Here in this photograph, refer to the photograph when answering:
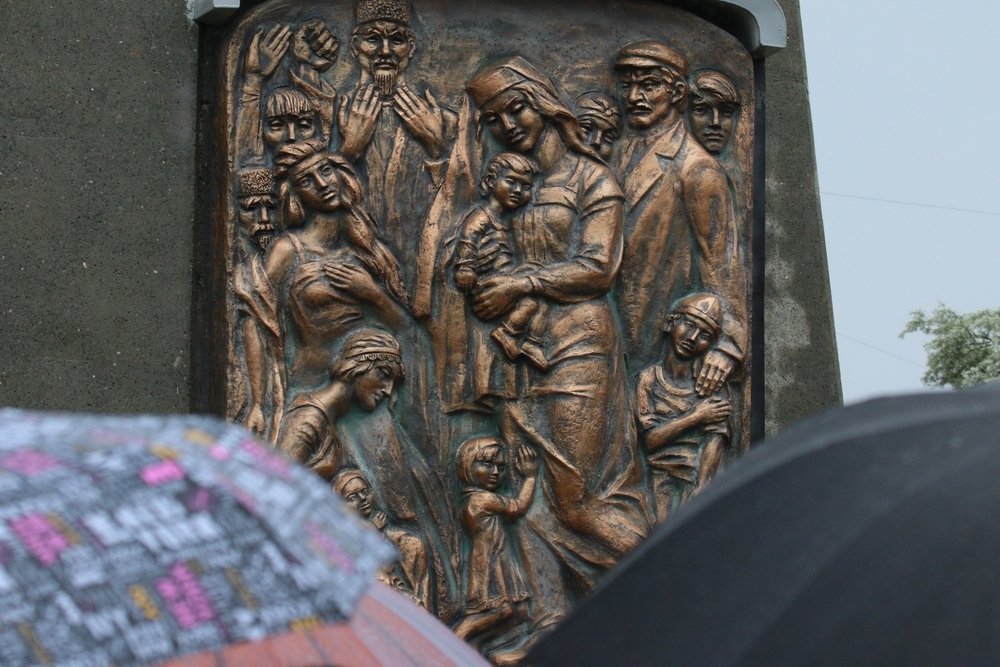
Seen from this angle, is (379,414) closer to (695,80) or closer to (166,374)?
(166,374)

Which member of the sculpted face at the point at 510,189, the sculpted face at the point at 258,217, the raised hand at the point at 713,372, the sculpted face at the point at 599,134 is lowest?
the raised hand at the point at 713,372

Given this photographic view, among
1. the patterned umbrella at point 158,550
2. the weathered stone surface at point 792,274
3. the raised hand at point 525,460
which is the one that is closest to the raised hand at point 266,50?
the raised hand at point 525,460

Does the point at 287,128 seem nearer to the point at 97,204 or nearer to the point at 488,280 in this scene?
the point at 97,204

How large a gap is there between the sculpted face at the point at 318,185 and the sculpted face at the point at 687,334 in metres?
1.10

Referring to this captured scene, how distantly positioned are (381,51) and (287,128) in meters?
0.37

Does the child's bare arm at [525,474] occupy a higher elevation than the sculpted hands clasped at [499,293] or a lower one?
lower

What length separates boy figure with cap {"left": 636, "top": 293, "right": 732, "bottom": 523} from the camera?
17.2 ft

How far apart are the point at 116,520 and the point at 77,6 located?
3.52 m

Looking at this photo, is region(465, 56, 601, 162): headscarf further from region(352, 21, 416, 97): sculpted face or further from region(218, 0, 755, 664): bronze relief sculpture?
region(352, 21, 416, 97): sculpted face

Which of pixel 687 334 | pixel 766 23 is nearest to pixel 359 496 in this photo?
pixel 687 334

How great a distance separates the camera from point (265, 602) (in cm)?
184

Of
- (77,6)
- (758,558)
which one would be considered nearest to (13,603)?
(758,558)

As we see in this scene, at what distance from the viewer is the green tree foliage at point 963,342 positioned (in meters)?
7.53

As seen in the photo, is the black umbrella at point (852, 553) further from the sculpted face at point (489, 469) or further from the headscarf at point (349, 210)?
the headscarf at point (349, 210)
